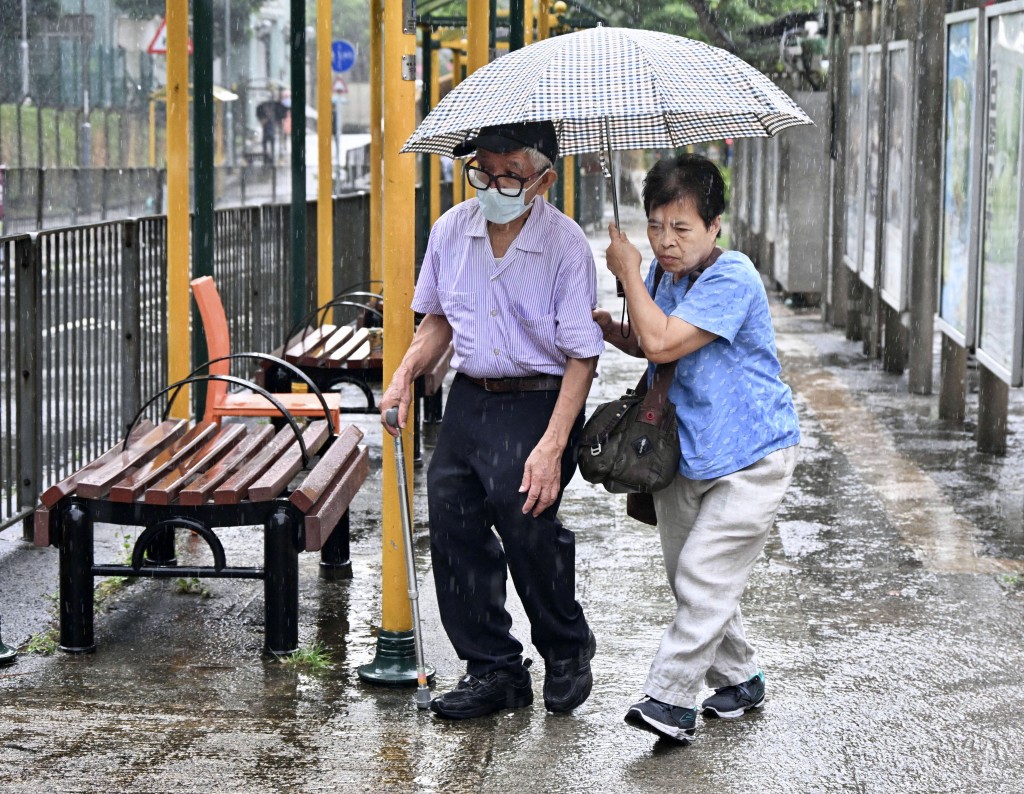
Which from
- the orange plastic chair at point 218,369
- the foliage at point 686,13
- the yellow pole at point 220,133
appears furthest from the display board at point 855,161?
the yellow pole at point 220,133

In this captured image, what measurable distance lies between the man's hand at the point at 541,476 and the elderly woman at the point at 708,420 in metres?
0.35

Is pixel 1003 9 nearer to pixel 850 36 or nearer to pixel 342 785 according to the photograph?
pixel 342 785

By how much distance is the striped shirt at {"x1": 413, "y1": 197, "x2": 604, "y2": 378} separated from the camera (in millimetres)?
4414

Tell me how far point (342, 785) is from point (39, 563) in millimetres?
2786

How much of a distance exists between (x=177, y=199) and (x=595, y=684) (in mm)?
2802

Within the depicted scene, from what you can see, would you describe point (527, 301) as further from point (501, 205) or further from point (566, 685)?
point (566, 685)

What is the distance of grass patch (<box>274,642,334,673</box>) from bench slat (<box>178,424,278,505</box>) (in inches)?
22.2

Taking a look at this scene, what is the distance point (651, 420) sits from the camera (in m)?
4.37

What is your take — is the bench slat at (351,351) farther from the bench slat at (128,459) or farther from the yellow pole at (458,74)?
the yellow pole at (458,74)

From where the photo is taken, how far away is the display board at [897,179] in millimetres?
10953

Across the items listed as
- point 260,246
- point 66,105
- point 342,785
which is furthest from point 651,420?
point 66,105

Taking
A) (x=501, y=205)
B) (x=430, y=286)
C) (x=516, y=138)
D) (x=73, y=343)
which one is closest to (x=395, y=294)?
(x=430, y=286)

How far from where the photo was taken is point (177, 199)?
21.6 feet

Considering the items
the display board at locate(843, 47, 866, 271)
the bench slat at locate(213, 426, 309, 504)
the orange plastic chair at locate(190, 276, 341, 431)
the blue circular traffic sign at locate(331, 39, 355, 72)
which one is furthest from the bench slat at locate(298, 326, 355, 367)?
the blue circular traffic sign at locate(331, 39, 355, 72)
